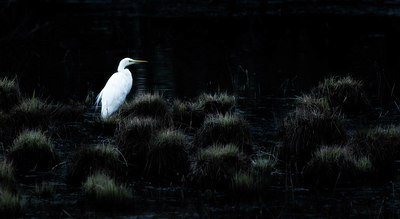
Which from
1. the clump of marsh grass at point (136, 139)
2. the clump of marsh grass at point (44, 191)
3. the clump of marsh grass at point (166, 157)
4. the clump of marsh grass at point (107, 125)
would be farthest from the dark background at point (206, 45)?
the clump of marsh grass at point (44, 191)

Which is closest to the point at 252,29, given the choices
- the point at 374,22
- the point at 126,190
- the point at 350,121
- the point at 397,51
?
the point at 374,22

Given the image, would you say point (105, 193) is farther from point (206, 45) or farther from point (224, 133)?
point (206, 45)

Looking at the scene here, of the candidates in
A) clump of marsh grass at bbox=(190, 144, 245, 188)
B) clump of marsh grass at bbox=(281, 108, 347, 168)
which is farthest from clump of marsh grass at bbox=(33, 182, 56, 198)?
clump of marsh grass at bbox=(281, 108, 347, 168)

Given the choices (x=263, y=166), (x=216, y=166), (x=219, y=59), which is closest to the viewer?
(x=216, y=166)

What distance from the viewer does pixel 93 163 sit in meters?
13.6

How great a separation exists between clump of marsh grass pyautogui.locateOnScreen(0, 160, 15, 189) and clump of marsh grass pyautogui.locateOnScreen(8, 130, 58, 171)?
49.0 inches

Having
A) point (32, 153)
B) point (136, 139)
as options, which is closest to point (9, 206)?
point (32, 153)

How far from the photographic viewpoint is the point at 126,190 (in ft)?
40.5

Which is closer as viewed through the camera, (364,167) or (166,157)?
(364,167)

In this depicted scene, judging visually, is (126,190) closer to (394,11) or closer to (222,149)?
(222,149)

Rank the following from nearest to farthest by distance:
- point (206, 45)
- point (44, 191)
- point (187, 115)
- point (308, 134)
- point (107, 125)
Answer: point (44, 191) < point (308, 134) < point (107, 125) < point (187, 115) < point (206, 45)

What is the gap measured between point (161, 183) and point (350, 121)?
6.66 meters

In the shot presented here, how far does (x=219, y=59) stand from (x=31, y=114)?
16.2 metres

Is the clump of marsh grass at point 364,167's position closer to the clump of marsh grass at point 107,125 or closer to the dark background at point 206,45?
the clump of marsh grass at point 107,125
